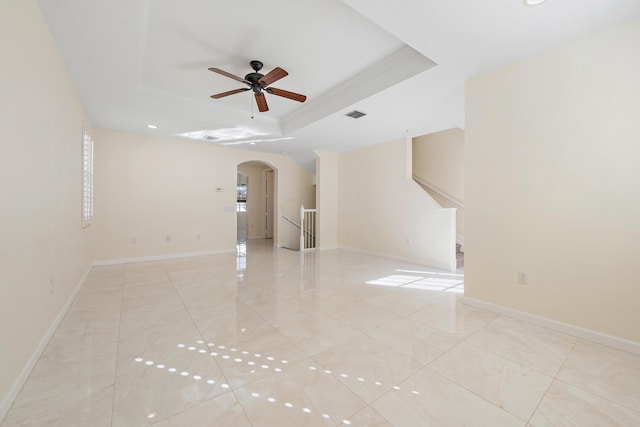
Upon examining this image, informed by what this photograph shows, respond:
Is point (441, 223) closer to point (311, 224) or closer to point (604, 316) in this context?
point (604, 316)

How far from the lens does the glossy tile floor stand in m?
1.42

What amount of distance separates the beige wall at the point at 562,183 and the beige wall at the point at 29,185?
13.1 feet

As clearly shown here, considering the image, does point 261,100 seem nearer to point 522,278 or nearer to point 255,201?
point 522,278

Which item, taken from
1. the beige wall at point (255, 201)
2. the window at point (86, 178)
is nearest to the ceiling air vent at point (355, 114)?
the window at point (86, 178)

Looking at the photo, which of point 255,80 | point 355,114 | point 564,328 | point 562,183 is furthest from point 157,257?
point 562,183

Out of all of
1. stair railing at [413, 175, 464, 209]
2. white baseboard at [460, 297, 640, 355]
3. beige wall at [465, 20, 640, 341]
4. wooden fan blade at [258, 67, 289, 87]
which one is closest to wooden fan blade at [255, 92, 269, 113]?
wooden fan blade at [258, 67, 289, 87]

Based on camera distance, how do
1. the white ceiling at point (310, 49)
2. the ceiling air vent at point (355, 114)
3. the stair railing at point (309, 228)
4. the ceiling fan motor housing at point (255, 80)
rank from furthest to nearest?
the stair railing at point (309, 228) → the ceiling air vent at point (355, 114) → the ceiling fan motor housing at point (255, 80) → the white ceiling at point (310, 49)

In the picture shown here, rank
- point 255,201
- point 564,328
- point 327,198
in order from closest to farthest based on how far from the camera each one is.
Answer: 1. point 564,328
2. point 327,198
3. point 255,201

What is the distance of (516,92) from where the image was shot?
8.86 feet

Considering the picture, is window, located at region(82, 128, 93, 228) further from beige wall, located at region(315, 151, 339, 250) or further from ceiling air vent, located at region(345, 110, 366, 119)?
beige wall, located at region(315, 151, 339, 250)

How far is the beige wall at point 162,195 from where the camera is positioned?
200 inches

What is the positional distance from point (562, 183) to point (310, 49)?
2963mm

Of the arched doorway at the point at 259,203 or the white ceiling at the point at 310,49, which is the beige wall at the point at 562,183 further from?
the arched doorway at the point at 259,203

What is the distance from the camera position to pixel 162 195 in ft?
18.4
